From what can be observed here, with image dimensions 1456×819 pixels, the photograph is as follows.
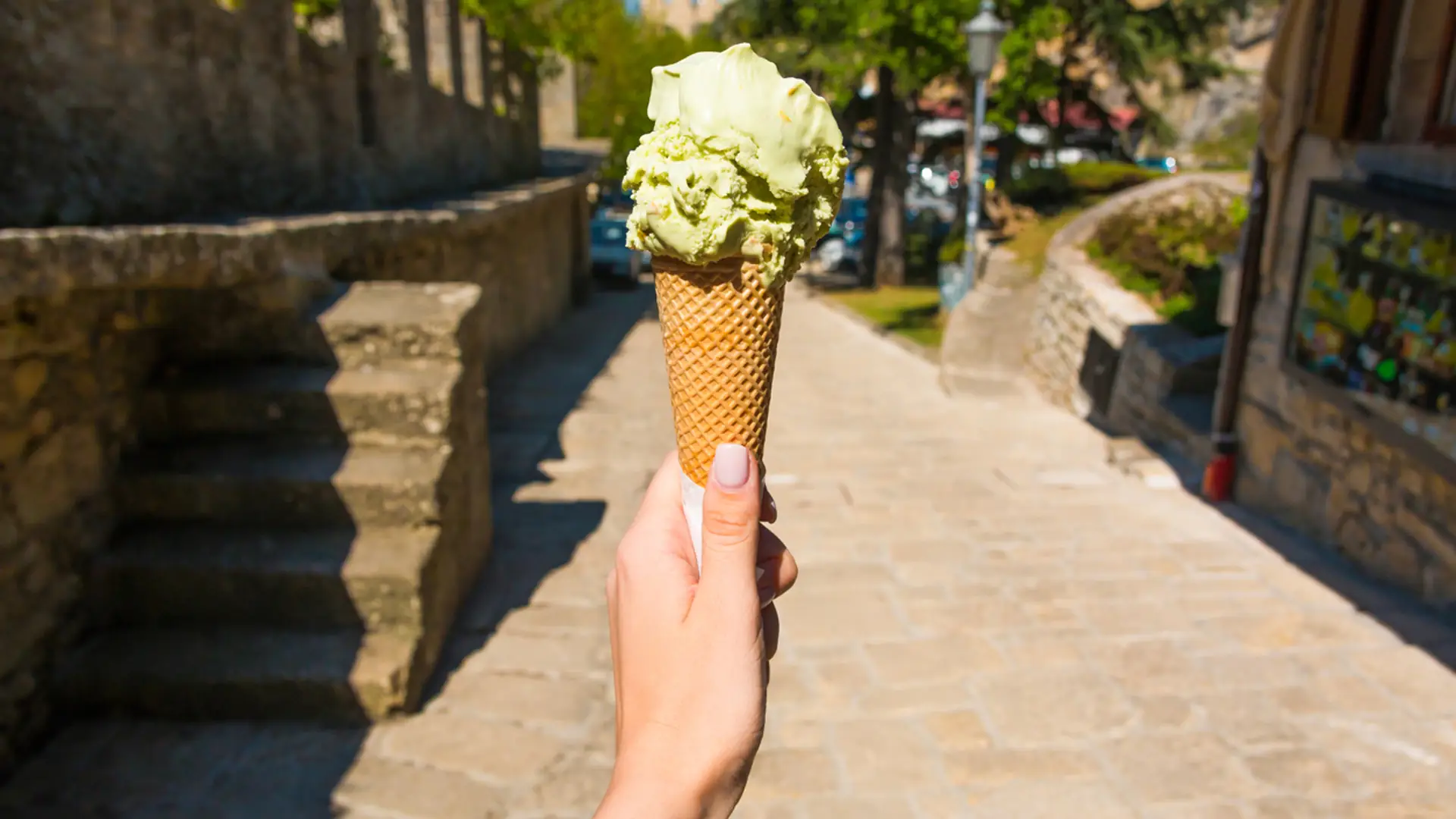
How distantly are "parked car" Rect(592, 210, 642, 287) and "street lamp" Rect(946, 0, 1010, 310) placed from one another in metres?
9.85

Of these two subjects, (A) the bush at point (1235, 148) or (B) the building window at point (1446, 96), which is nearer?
(B) the building window at point (1446, 96)

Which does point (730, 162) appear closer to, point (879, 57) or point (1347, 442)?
point (1347, 442)

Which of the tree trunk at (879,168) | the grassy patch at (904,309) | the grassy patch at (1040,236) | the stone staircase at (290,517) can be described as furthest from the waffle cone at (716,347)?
the tree trunk at (879,168)

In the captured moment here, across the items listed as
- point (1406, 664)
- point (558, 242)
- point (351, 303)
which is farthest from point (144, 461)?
point (558, 242)

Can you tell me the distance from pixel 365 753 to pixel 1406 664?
15.5 ft

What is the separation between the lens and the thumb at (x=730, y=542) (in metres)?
1.63

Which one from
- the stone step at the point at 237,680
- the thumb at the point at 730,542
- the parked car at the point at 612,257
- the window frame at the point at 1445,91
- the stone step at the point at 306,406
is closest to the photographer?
the thumb at the point at 730,542

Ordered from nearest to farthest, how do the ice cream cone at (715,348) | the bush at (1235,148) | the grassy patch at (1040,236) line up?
1. the ice cream cone at (715,348)
2. the grassy patch at (1040,236)
3. the bush at (1235,148)

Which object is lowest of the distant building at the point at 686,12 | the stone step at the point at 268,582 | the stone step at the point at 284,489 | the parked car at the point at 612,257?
the parked car at the point at 612,257

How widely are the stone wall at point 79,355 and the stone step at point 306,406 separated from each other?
164 mm

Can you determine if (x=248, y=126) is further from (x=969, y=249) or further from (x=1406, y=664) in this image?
(x=969, y=249)

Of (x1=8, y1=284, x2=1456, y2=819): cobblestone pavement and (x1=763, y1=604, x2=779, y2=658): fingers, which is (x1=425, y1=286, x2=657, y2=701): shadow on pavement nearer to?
(x1=8, y1=284, x2=1456, y2=819): cobblestone pavement

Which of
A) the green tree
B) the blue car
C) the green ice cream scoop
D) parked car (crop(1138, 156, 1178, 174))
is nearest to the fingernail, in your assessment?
the green ice cream scoop

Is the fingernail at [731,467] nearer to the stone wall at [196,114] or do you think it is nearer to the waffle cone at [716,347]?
the waffle cone at [716,347]
